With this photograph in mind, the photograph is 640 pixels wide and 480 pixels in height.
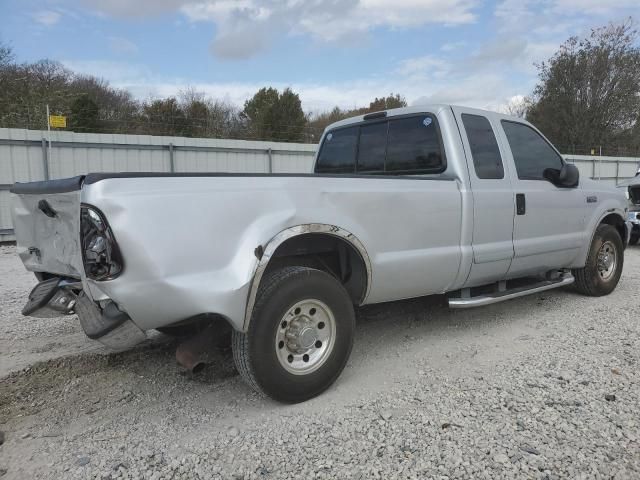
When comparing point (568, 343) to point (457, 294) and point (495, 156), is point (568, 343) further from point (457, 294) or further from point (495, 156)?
point (495, 156)

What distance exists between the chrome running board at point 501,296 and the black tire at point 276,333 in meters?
1.24

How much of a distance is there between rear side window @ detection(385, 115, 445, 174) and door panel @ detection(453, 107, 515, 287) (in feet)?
0.80

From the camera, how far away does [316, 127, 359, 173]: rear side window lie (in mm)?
4883

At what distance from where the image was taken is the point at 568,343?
420cm

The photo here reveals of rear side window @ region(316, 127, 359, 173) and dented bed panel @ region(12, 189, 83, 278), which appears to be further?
rear side window @ region(316, 127, 359, 173)

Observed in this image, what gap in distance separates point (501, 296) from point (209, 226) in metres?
2.83

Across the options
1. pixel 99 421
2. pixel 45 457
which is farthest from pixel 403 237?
pixel 45 457

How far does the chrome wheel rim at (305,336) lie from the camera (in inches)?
121

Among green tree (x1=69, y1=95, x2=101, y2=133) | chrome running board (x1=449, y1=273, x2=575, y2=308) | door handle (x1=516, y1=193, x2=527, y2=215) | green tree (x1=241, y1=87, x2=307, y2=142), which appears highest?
green tree (x1=241, y1=87, x2=307, y2=142)

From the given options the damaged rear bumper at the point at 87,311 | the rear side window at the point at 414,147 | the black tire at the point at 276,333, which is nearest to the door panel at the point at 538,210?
the rear side window at the point at 414,147

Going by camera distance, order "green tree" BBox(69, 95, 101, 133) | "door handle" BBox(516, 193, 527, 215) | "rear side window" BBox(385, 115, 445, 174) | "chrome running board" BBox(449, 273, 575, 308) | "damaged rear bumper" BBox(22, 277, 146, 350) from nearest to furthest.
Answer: "damaged rear bumper" BBox(22, 277, 146, 350)
"chrome running board" BBox(449, 273, 575, 308)
"rear side window" BBox(385, 115, 445, 174)
"door handle" BBox(516, 193, 527, 215)
"green tree" BBox(69, 95, 101, 133)

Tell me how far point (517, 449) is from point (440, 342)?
5.50 feet

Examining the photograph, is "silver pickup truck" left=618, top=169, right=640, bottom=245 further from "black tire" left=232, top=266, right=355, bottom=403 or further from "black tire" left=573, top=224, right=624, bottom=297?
"black tire" left=232, top=266, right=355, bottom=403

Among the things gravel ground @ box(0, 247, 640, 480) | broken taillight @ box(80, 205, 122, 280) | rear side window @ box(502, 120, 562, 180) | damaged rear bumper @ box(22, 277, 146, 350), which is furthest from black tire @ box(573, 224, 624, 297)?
broken taillight @ box(80, 205, 122, 280)
